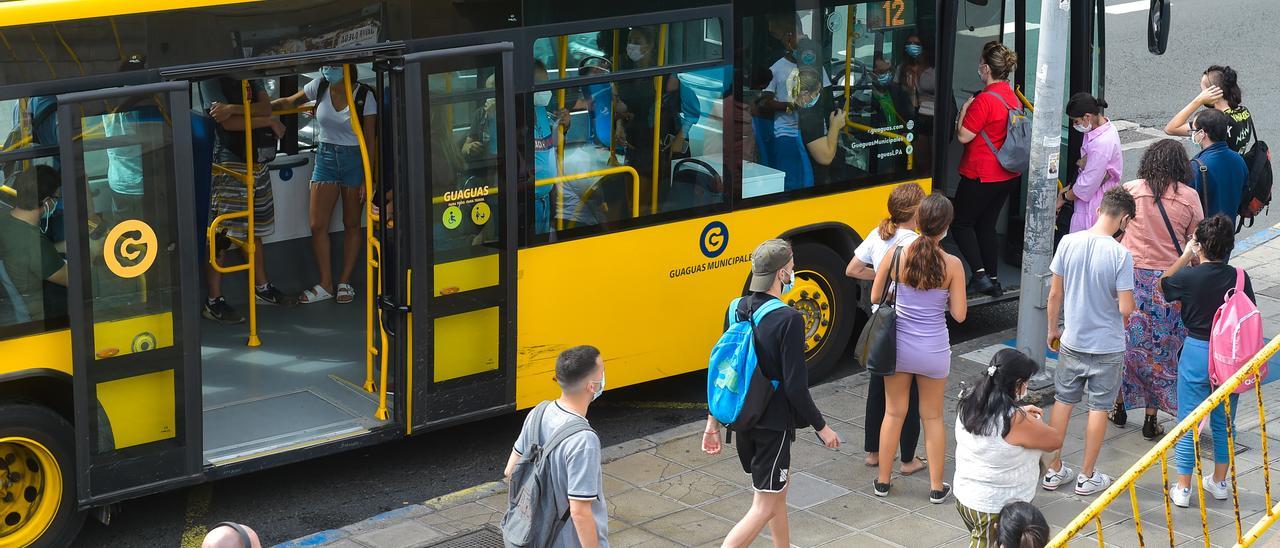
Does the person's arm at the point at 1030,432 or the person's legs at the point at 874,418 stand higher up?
the person's arm at the point at 1030,432

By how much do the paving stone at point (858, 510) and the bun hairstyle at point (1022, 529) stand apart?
2272 mm

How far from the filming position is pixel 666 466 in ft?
27.0

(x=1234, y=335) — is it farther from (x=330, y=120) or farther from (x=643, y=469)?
(x=330, y=120)

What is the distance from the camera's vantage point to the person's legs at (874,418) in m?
7.88

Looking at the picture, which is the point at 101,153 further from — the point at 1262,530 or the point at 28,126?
the point at 1262,530

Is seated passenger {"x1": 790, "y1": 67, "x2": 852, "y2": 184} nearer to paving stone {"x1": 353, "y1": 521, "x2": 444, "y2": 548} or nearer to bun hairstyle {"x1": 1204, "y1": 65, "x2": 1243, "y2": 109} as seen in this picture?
bun hairstyle {"x1": 1204, "y1": 65, "x2": 1243, "y2": 109}

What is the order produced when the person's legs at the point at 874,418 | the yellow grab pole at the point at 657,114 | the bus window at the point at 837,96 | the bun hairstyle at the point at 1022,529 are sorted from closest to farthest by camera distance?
1. the bun hairstyle at the point at 1022,529
2. the person's legs at the point at 874,418
3. the yellow grab pole at the point at 657,114
4. the bus window at the point at 837,96

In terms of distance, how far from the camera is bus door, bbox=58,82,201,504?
664 centimetres

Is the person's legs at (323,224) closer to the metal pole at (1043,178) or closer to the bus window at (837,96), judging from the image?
the bus window at (837,96)

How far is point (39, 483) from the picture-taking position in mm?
7035

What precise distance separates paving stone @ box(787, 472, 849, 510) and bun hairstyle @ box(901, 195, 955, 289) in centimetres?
124

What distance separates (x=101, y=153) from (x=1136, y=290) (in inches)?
208

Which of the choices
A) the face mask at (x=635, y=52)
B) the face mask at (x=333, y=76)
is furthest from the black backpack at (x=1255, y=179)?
the face mask at (x=333, y=76)

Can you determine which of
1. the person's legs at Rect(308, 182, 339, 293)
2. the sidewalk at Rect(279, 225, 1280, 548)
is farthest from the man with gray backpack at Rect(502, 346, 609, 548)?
the person's legs at Rect(308, 182, 339, 293)
